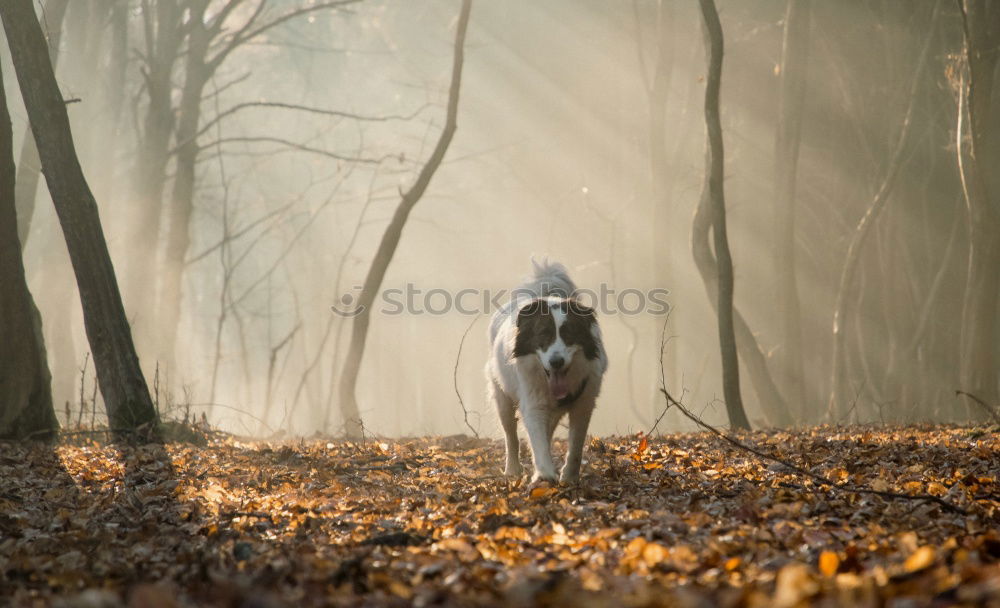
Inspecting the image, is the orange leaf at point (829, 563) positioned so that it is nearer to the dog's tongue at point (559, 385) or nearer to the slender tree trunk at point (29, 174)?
the dog's tongue at point (559, 385)

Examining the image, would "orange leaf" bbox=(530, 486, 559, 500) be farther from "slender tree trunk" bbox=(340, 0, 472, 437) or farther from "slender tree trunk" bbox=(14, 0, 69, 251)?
"slender tree trunk" bbox=(14, 0, 69, 251)

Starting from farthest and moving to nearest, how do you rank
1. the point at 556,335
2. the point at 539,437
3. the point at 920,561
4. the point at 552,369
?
the point at 539,437, the point at 556,335, the point at 552,369, the point at 920,561

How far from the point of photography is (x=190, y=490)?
6844 millimetres

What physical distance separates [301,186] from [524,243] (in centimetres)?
1470

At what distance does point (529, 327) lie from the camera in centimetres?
751

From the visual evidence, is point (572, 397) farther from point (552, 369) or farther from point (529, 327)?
point (529, 327)

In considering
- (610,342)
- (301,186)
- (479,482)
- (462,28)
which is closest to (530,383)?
(479,482)

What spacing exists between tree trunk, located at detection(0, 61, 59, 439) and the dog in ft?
19.3

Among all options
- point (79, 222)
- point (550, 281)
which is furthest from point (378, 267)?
point (550, 281)

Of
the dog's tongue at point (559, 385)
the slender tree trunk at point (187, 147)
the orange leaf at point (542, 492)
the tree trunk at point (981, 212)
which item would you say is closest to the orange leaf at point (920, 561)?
the orange leaf at point (542, 492)

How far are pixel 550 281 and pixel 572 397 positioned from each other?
1451 millimetres

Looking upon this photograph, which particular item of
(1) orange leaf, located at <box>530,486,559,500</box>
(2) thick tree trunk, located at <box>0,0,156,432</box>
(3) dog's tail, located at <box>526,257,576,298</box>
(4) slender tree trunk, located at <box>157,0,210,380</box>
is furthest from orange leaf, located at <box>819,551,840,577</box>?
(4) slender tree trunk, located at <box>157,0,210,380</box>

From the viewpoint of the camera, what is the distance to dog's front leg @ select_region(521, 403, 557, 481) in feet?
24.0

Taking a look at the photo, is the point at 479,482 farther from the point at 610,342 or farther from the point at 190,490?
the point at 610,342
